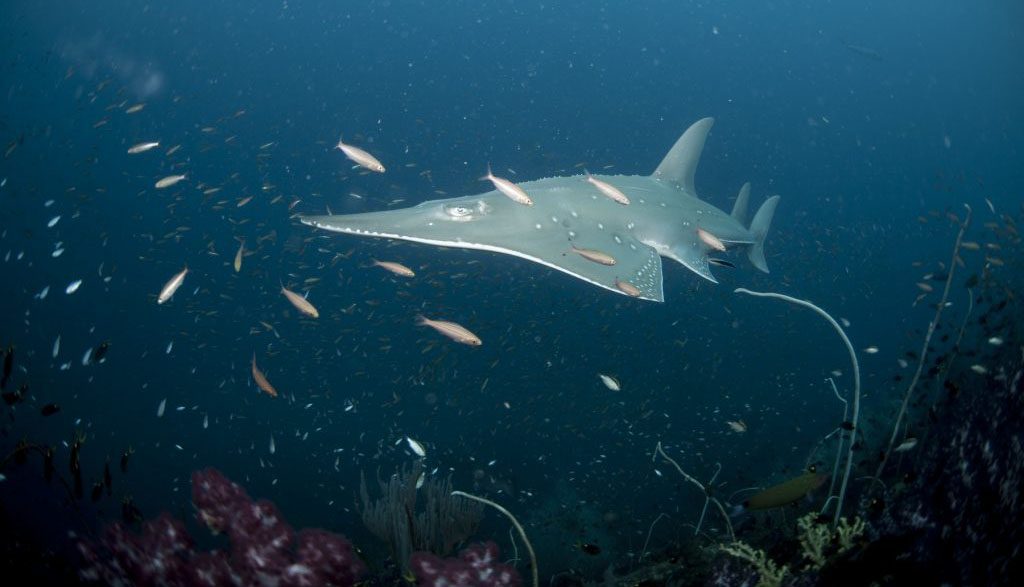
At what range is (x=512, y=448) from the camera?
614 inches

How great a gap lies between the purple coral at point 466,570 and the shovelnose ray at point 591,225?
303cm

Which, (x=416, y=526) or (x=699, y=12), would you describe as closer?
(x=416, y=526)

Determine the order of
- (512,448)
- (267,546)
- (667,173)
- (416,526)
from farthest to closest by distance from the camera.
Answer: (512,448) < (667,173) < (416,526) < (267,546)

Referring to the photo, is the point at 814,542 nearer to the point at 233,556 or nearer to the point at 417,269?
the point at 233,556

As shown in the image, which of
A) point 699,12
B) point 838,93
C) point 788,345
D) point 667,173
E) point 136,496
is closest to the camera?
point 667,173

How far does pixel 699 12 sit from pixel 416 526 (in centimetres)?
7849

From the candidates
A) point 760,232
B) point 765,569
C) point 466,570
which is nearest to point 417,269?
point 760,232

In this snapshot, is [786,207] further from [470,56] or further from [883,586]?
[883,586]

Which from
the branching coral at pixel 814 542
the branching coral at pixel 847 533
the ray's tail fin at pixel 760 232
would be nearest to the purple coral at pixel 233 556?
the branching coral at pixel 814 542

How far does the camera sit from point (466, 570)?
3.71m

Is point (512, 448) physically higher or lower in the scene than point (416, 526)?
lower

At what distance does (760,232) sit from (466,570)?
31.1 ft

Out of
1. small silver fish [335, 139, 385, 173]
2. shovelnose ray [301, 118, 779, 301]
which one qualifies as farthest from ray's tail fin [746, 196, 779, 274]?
small silver fish [335, 139, 385, 173]

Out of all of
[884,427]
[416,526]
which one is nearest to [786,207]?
[884,427]
